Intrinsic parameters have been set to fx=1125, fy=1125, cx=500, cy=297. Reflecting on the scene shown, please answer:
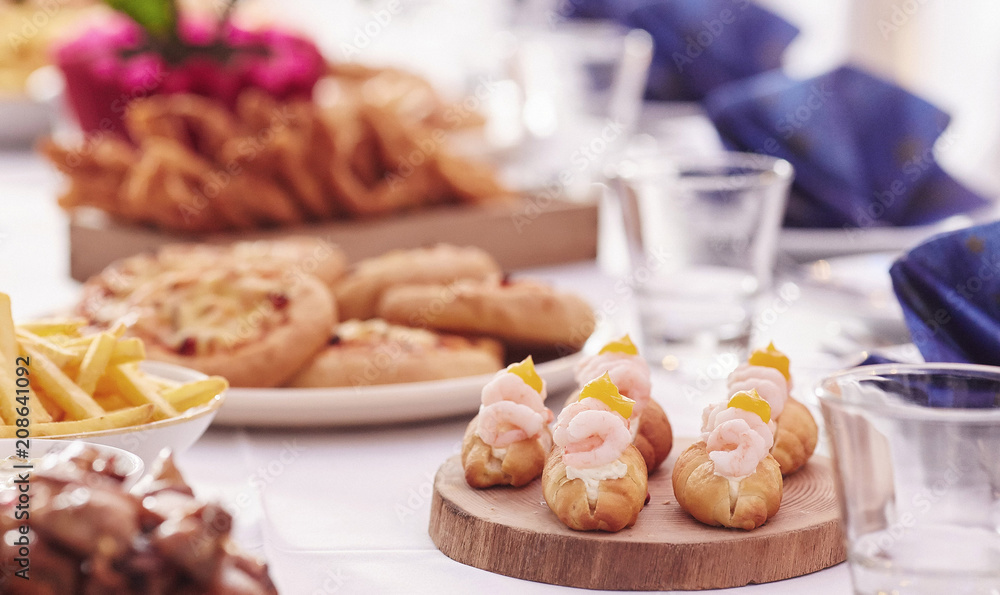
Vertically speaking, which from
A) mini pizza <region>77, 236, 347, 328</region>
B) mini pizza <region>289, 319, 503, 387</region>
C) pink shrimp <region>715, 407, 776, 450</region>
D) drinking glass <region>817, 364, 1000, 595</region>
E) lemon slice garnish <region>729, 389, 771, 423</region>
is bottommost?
mini pizza <region>77, 236, 347, 328</region>

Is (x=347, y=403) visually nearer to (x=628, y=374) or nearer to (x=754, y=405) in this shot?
(x=628, y=374)

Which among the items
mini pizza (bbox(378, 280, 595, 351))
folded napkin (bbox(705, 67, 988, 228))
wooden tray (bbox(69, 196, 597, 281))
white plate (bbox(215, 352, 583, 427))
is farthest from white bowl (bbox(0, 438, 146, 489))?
folded napkin (bbox(705, 67, 988, 228))

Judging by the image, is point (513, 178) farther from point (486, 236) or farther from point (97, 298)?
point (97, 298)

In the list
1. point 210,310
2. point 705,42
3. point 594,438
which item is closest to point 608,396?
point 594,438

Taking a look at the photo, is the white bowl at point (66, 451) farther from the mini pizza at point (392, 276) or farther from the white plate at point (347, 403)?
the mini pizza at point (392, 276)

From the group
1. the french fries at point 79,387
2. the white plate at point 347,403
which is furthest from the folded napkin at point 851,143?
the french fries at point 79,387

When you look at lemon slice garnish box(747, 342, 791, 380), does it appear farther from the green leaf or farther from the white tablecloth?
the green leaf
